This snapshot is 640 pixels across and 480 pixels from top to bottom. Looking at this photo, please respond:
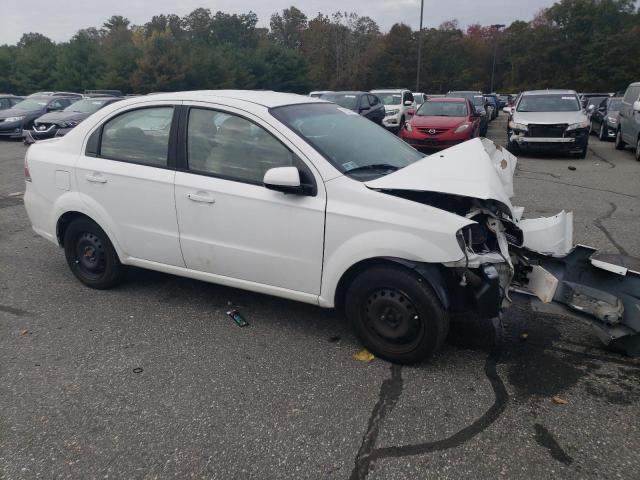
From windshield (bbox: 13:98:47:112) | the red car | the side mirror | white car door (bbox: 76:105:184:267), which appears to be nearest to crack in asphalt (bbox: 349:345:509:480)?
the side mirror

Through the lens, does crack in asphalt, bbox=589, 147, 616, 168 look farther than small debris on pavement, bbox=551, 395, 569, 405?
Yes

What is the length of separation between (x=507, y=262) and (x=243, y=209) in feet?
5.98

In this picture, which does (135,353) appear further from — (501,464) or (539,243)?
(539,243)

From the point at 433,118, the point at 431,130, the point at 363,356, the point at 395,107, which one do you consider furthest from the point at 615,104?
the point at 363,356

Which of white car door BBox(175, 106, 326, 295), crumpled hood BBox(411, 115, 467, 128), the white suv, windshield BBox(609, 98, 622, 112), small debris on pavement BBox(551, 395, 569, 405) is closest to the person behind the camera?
small debris on pavement BBox(551, 395, 569, 405)

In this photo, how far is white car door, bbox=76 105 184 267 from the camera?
13.5 ft

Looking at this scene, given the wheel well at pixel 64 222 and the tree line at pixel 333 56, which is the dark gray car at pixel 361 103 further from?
the tree line at pixel 333 56

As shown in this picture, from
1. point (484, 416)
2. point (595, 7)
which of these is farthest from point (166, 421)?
point (595, 7)

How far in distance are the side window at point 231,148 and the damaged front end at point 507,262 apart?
0.80m

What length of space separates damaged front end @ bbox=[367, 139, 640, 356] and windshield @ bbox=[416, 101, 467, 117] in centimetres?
1121

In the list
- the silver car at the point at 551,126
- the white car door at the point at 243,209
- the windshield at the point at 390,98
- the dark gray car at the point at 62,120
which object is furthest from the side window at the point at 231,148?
the windshield at the point at 390,98

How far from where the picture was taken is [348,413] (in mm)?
2998

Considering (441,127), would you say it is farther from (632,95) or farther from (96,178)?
(96,178)

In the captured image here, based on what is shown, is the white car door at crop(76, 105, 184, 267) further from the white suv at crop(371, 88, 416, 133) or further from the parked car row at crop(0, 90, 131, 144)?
the white suv at crop(371, 88, 416, 133)
